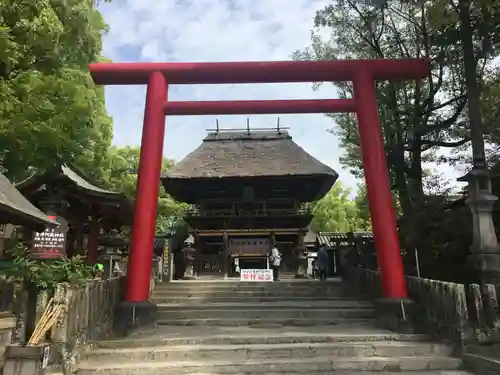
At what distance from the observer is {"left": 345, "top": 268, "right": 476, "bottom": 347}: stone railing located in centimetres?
654

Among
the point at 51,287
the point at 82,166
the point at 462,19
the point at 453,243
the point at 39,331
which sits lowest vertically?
the point at 39,331

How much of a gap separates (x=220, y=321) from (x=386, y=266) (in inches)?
136

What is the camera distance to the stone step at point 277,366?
5922 mm

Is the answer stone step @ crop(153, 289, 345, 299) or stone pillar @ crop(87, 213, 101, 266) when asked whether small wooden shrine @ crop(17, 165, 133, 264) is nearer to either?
stone pillar @ crop(87, 213, 101, 266)

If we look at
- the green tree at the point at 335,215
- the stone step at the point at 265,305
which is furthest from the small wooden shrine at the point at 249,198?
the green tree at the point at 335,215

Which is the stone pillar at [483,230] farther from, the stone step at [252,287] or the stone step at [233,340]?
the stone step at [252,287]

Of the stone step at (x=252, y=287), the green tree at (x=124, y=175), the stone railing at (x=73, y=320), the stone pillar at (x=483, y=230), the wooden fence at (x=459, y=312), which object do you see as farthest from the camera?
the green tree at (x=124, y=175)

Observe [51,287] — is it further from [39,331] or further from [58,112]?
[58,112]

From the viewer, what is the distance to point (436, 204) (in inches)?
490

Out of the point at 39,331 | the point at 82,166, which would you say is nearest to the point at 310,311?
the point at 39,331

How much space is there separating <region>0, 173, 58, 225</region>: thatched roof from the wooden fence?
244 inches

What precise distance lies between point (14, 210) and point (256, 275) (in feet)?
30.6

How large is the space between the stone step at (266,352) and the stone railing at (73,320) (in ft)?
1.35

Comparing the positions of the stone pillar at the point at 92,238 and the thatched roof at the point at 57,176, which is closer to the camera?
the thatched roof at the point at 57,176
